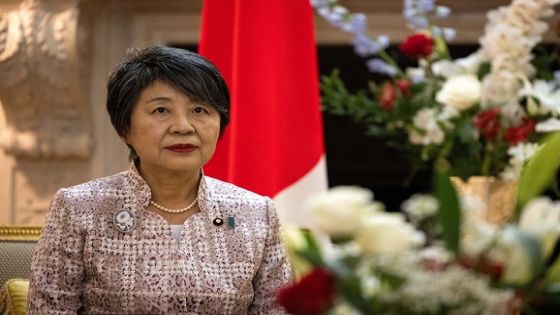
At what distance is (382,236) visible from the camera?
4.06 feet

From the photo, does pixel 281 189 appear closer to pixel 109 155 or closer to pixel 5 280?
pixel 5 280

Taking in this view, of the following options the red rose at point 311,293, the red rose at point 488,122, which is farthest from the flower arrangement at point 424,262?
the red rose at point 488,122

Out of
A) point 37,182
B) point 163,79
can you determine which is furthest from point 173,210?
point 37,182

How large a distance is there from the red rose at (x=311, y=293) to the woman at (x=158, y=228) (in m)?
1.16

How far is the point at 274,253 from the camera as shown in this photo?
8.41ft

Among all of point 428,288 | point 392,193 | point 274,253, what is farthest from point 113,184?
point 392,193

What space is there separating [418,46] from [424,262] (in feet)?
3.05

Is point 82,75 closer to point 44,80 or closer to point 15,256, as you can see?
point 44,80

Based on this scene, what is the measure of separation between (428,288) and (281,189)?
2.39m

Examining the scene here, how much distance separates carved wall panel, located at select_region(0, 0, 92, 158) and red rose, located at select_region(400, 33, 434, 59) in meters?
2.52

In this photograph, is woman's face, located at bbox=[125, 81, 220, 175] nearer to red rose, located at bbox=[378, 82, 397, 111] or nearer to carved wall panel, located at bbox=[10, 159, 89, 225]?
red rose, located at bbox=[378, 82, 397, 111]

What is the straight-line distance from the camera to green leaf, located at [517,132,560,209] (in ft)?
4.80

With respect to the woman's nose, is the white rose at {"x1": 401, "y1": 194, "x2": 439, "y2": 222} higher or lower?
higher

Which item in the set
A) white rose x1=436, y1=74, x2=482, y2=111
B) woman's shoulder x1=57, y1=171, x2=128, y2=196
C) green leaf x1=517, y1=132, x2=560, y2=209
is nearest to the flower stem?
white rose x1=436, y1=74, x2=482, y2=111
